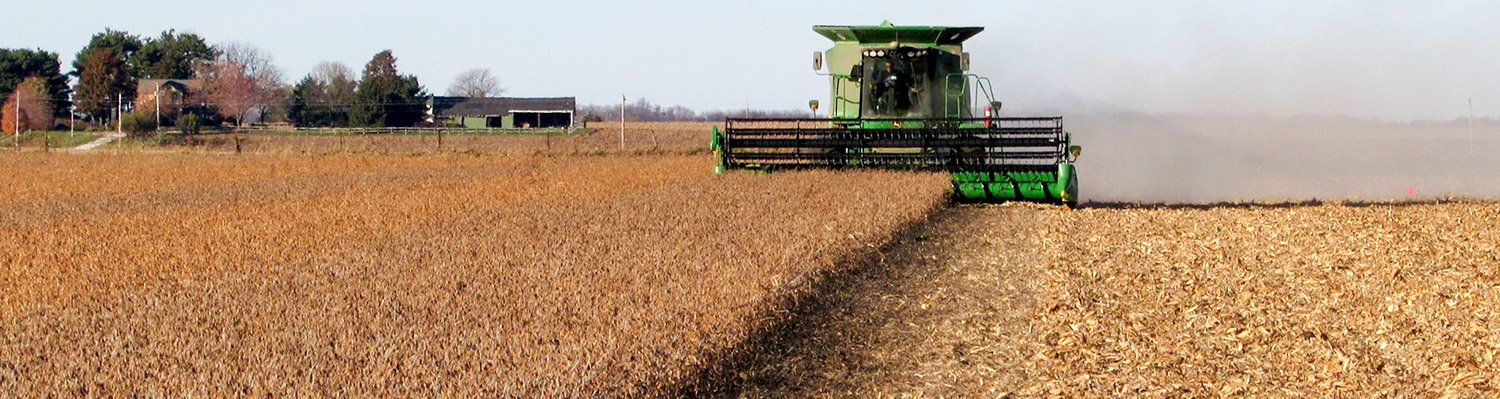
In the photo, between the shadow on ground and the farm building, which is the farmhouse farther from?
the shadow on ground

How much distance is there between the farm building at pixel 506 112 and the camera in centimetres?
8375

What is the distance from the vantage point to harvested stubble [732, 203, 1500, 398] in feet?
21.1

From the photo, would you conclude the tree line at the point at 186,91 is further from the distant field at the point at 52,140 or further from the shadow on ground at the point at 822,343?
the shadow on ground at the point at 822,343

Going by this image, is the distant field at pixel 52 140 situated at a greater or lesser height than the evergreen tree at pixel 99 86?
lesser

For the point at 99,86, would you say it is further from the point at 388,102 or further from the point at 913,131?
the point at 913,131

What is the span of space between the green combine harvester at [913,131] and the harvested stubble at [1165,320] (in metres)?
3.51

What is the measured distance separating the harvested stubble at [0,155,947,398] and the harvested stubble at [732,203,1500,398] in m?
0.55

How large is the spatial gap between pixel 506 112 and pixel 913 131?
69002 millimetres

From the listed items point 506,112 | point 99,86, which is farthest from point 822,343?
point 99,86

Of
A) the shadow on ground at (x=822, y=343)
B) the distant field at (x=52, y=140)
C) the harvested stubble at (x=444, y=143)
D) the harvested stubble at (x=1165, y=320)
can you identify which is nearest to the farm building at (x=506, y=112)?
the distant field at (x=52, y=140)

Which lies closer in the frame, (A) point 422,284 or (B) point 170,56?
(A) point 422,284

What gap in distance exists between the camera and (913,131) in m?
17.1

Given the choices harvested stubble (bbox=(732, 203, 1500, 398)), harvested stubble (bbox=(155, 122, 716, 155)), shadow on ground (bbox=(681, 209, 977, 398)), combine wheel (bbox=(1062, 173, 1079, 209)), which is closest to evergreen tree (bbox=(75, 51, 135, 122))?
harvested stubble (bbox=(155, 122, 716, 155))

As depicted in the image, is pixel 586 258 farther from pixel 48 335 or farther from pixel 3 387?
pixel 3 387
